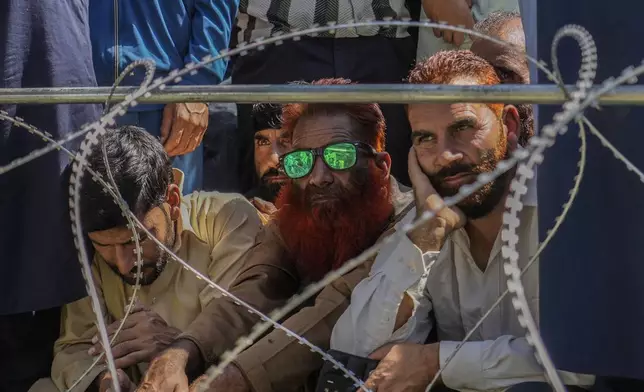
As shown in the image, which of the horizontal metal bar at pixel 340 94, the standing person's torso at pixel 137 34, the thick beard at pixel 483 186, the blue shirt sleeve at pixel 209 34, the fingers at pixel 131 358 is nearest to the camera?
the horizontal metal bar at pixel 340 94

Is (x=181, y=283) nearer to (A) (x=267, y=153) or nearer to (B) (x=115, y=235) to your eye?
(B) (x=115, y=235)

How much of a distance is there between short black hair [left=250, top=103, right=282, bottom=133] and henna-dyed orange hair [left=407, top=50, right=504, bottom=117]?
1026mm

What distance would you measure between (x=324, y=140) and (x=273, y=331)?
27.5 inches

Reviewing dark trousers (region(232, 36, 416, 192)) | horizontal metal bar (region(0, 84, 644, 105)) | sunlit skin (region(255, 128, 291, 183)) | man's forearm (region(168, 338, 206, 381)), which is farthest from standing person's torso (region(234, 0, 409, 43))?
horizontal metal bar (region(0, 84, 644, 105))

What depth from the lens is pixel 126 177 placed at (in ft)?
11.8

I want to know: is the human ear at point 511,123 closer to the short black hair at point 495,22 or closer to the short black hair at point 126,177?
the short black hair at point 495,22

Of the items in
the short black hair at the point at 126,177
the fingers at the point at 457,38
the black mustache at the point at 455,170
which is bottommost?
the short black hair at the point at 126,177

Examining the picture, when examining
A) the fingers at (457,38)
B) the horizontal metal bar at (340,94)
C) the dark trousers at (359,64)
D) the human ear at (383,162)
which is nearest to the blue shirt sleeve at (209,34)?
the dark trousers at (359,64)

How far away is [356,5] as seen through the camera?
411 centimetres

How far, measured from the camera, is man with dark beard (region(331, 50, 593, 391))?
297 centimetres

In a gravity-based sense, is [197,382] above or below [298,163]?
below

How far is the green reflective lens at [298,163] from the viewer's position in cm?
372

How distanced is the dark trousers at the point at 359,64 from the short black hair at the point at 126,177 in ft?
2.32

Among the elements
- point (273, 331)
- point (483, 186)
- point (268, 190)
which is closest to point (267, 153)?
point (268, 190)
